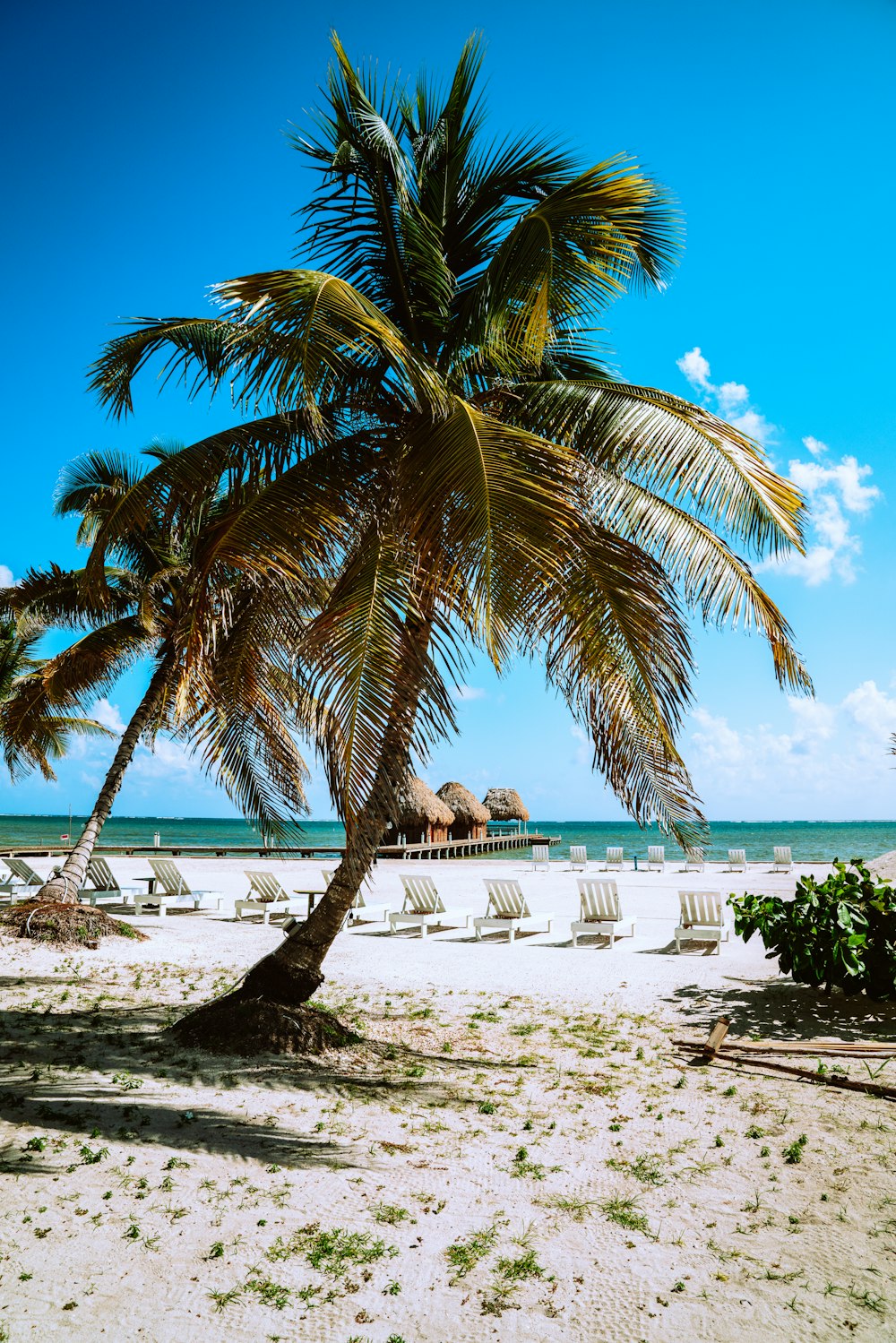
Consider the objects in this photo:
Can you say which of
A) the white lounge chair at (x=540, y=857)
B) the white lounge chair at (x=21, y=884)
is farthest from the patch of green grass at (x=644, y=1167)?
the white lounge chair at (x=540, y=857)

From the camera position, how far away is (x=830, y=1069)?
6461 millimetres

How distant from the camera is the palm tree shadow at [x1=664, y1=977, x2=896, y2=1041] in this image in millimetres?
7580

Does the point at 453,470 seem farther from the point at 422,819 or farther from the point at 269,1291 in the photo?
the point at 422,819

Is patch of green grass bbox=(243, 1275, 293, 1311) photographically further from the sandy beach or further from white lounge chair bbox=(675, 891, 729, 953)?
white lounge chair bbox=(675, 891, 729, 953)

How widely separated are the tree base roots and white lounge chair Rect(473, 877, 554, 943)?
275 inches

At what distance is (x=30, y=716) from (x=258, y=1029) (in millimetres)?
8847

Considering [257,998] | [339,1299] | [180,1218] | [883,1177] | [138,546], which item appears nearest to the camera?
[339,1299]

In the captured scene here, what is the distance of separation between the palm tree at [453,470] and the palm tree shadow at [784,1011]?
3177 millimetres

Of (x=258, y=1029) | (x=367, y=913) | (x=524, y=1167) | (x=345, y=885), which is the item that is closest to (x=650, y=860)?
(x=367, y=913)

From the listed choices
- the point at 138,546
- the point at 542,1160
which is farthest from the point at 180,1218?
the point at 138,546

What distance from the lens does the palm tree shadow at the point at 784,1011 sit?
758cm

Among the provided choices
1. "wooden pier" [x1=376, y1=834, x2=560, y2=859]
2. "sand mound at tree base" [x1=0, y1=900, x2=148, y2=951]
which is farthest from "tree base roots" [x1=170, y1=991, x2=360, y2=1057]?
"wooden pier" [x1=376, y1=834, x2=560, y2=859]

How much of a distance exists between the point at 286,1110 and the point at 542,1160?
5.45 ft

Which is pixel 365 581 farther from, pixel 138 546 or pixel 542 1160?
pixel 138 546
